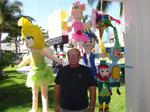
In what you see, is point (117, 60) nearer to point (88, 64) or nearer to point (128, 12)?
point (88, 64)

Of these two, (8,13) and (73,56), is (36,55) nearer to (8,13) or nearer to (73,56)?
(73,56)

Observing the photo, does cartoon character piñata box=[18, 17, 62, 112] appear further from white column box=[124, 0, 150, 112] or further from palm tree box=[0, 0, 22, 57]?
palm tree box=[0, 0, 22, 57]

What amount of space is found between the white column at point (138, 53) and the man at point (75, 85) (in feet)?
4.14

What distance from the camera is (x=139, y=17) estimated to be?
4852 millimetres

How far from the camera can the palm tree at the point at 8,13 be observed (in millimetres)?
28406

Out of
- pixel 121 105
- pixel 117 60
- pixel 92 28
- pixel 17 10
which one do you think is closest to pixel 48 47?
pixel 92 28

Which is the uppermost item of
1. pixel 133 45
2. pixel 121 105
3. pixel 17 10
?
pixel 17 10

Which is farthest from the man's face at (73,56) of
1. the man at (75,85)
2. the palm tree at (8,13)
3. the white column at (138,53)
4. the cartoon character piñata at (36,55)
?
the palm tree at (8,13)

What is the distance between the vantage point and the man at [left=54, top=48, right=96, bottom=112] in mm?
3736

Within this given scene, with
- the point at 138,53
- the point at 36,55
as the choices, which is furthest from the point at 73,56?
the point at 138,53

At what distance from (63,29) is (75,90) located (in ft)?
3.38

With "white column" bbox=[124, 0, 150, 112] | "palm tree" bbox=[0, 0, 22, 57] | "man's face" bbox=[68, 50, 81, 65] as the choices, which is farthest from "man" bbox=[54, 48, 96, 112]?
"palm tree" bbox=[0, 0, 22, 57]

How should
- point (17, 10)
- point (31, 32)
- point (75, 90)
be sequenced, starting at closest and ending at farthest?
point (75, 90), point (31, 32), point (17, 10)

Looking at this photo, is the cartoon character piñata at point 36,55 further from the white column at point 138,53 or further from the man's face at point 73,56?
the white column at point 138,53
